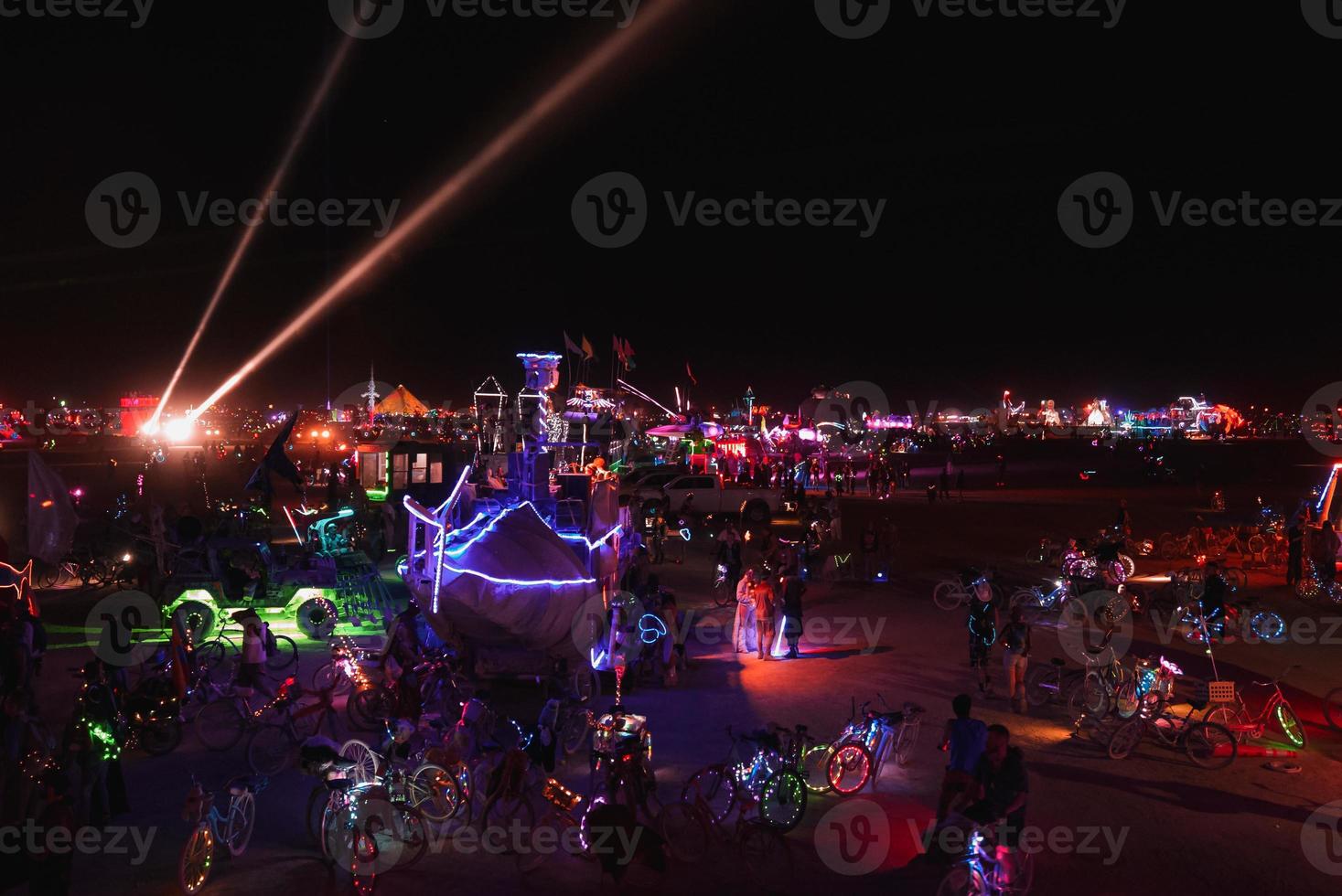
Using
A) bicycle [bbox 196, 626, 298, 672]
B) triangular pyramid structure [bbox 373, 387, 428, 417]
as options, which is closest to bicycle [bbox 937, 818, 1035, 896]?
bicycle [bbox 196, 626, 298, 672]

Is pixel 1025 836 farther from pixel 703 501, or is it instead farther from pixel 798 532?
pixel 703 501

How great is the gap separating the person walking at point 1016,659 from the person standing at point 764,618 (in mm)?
3450

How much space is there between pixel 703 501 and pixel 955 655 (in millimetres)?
16572

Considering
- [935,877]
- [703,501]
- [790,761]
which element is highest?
[703,501]

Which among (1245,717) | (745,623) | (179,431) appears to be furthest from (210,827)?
(179,431)

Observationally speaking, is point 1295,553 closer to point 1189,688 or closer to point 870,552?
point 870,552

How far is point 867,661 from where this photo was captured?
1345cm

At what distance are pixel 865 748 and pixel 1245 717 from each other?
4.82 meters

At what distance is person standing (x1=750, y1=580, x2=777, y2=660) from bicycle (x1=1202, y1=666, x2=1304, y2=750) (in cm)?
571

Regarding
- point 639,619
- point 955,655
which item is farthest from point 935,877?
point 955,655

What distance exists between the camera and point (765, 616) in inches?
539

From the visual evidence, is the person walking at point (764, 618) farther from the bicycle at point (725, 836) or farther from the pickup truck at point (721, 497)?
the pickup truck at point (721, 497)

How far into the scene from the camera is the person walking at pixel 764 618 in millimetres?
13703

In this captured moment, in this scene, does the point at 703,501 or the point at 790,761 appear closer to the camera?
the point at 790,761
